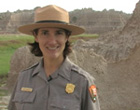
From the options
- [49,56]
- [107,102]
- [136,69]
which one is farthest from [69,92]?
[136,69]

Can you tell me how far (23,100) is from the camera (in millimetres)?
2461

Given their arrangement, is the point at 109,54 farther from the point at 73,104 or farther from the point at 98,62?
the point at 73,104

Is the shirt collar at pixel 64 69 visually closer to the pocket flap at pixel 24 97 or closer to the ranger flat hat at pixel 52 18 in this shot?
the pocket flap at pixel 24 97

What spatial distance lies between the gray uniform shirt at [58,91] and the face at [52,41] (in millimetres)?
132

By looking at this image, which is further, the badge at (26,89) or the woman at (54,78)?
the badge at (26,89)

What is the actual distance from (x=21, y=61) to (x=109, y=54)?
24.5 ft

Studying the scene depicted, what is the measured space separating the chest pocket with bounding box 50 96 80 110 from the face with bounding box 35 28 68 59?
0.38 meters

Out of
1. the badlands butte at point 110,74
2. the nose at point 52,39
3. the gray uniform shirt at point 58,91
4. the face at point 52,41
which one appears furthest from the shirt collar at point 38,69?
the badlands butte at point 110,74

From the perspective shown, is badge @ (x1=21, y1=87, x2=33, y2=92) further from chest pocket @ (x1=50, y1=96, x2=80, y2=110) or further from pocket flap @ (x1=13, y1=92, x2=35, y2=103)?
chest pocket @ (x1=50, y1=96, x2=80, y2=110)

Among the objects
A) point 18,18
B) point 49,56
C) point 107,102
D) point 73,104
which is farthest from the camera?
point 18,18

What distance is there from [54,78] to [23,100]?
0.32m

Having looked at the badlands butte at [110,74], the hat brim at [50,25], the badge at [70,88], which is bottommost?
the badlands butte at [110,74]

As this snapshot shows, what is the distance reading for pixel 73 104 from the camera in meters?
2.34

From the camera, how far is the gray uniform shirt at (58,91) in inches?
92.7
